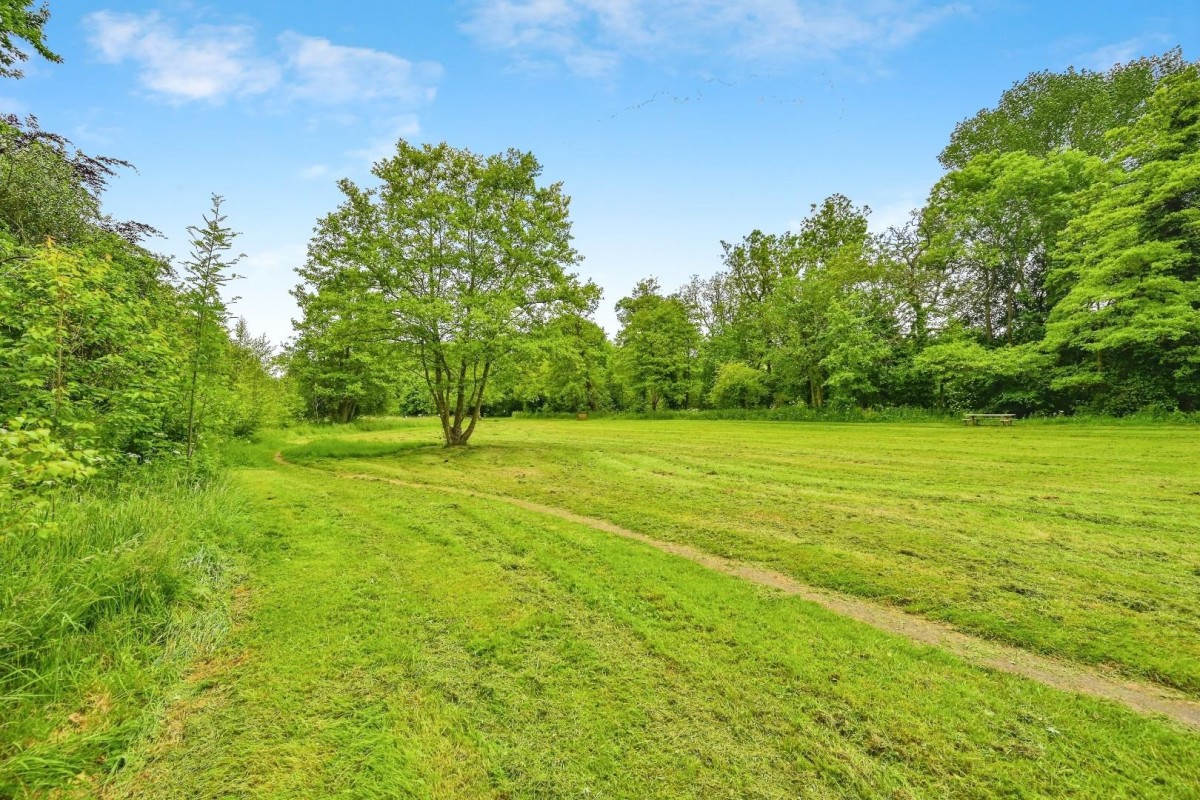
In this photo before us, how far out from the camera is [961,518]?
5961mm

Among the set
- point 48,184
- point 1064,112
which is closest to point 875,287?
point 1064,112

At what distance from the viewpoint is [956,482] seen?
26.9 feet

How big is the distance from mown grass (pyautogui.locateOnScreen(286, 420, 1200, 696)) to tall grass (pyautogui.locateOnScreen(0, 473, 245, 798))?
461 centimetres

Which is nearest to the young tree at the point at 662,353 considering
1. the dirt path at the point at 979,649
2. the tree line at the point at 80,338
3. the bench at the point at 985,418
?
the bench at the point at 985,418

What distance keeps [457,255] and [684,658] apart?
13.4m

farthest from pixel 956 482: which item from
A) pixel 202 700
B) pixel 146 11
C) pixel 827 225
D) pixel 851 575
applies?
pixel 827 225

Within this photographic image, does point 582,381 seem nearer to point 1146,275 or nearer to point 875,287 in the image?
point 875,287

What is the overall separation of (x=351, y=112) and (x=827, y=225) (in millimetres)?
33280

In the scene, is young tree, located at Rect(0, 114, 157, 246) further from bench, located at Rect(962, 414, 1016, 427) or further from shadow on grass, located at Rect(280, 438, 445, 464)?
bench, located at Rect(962, 414, 1016, 427)

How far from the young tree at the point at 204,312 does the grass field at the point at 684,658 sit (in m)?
2.36

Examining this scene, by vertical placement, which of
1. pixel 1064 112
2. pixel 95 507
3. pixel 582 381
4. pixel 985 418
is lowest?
pixel 985 418

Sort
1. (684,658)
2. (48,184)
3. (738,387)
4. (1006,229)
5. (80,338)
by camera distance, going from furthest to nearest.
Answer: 1. (738,387)
2. (1006,229)
3. (48,184)
4. (80,338)
5. (684,658)

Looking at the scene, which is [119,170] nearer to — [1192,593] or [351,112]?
[351,112]

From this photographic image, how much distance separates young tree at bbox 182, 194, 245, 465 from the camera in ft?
21.1
